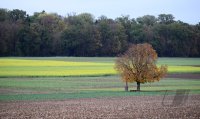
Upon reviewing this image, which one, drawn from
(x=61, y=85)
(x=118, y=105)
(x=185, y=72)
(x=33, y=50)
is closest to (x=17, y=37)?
(x=33, y=50)

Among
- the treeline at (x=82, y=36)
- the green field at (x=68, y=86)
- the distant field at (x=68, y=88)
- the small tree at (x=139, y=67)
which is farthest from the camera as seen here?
the treeline at (x=82, y=36)

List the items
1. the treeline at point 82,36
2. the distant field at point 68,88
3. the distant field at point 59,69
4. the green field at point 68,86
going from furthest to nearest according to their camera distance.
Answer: the treeline at point 82,36 < the distant field at point 59,69 < the green field at point 68,86 < the distant field at point 68,88

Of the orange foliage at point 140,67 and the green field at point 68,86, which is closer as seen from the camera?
the green field at point 68,86

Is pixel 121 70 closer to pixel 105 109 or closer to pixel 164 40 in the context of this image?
pixel 105 109

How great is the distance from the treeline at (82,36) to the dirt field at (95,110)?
98013mm

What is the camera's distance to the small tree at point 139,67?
2112 inches

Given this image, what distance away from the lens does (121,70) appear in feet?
179

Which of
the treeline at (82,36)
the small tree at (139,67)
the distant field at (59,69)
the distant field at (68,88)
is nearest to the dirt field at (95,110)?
the distant field at (68,88)

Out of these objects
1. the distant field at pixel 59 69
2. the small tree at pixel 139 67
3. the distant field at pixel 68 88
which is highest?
the small tree at pixel 139 67

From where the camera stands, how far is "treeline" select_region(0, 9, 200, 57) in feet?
450

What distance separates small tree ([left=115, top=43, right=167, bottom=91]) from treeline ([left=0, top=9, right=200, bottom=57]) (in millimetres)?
81554

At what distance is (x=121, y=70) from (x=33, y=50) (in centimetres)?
8705

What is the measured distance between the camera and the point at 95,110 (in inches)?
1221

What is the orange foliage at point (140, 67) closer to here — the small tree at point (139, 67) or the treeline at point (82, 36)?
the small tree at point (139, 67)
